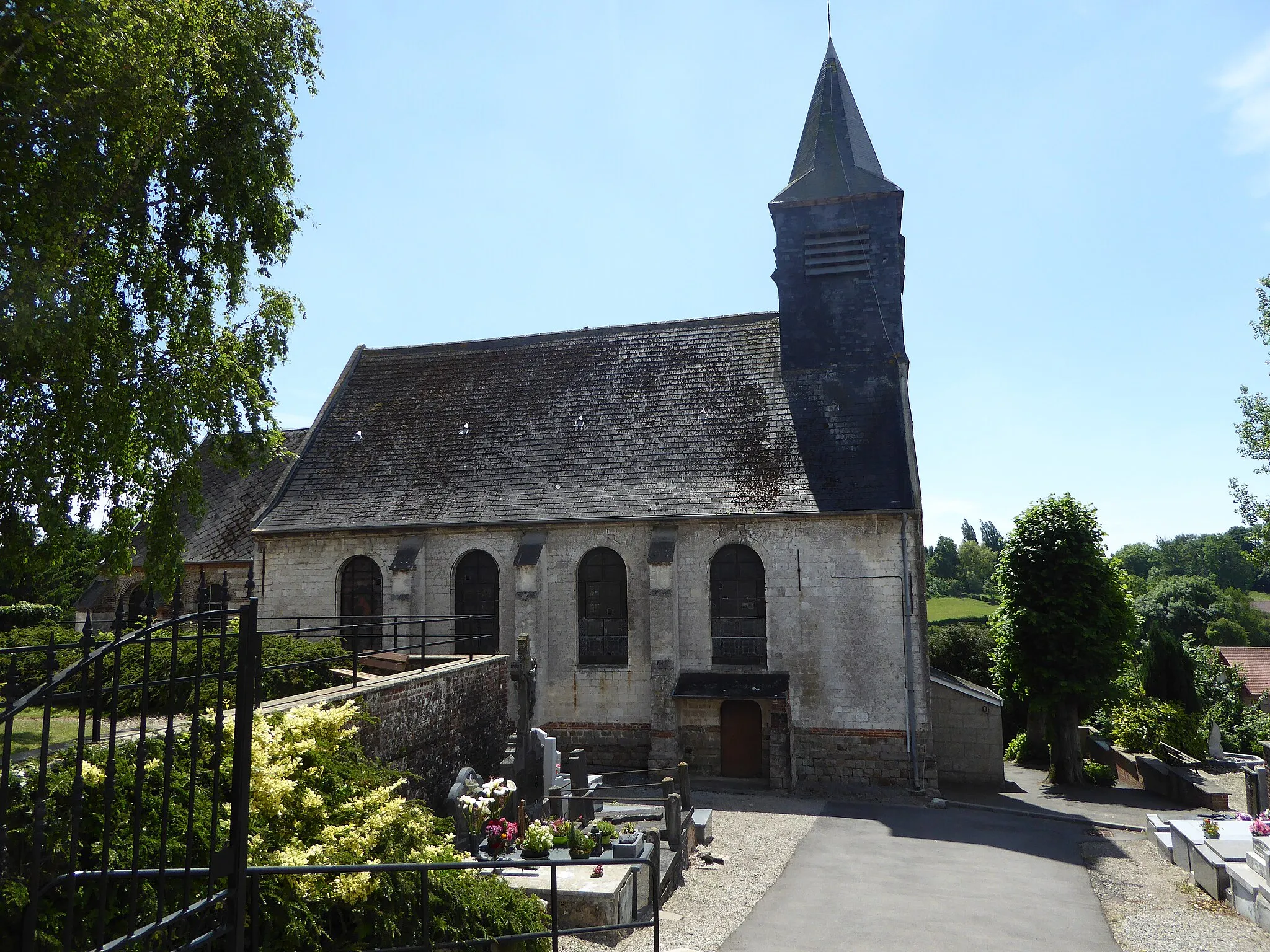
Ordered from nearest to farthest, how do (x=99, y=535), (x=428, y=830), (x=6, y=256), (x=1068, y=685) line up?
(x=428, y=830), (x=6, y=256), (x=99, y=535), (x=1068, y=685)

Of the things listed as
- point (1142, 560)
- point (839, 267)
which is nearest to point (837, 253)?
point (839, 267)

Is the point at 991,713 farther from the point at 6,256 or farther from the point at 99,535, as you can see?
the point at 6,256

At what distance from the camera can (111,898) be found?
5.00m

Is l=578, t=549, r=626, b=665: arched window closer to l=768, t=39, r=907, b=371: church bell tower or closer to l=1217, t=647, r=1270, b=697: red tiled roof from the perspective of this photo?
l=768, t=39, r=907, b=371: church bell tower

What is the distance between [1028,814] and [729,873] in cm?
823

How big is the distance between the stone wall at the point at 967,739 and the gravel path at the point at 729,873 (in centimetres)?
471

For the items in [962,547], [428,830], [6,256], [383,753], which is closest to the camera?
[428,830]

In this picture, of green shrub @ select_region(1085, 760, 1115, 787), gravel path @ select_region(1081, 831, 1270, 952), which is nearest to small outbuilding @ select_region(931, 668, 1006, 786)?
green shrub @ select_region(1085, 760, 1115, 787)

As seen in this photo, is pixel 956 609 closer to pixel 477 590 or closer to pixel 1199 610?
pixel 1199 610

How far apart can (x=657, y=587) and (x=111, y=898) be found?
13.6 meters

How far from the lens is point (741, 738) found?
17.9 meters

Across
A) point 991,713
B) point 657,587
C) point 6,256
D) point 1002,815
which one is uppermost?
point 6,256

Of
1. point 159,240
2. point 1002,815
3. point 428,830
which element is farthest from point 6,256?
point 1002,815

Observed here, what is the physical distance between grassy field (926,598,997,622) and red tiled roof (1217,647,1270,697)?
512 inches
